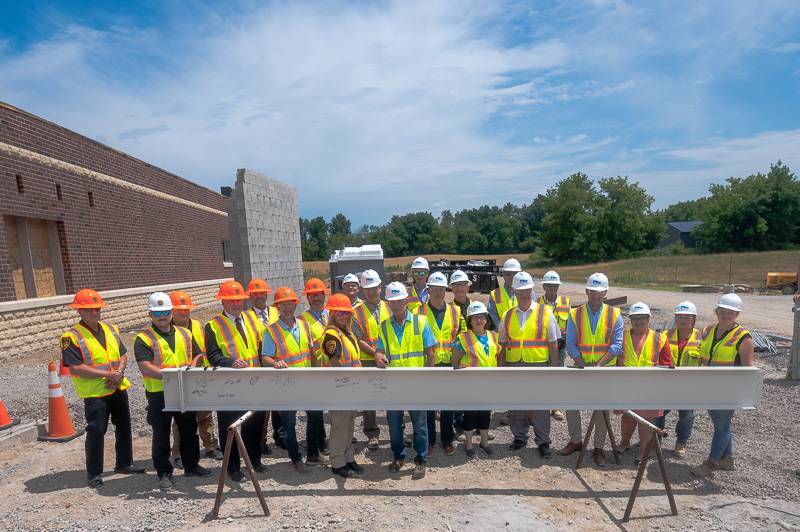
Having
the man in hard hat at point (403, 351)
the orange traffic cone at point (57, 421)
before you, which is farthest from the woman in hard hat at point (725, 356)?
the orange traffic cone at point (57, 421)

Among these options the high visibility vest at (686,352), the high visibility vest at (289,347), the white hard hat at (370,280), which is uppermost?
the white hard hat at (370,280)

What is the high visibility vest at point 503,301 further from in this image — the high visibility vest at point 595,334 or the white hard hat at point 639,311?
the white hard hat at point 639,311

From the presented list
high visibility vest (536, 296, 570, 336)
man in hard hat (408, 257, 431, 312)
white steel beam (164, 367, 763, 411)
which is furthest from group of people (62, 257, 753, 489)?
man in hard hat (408, 257, 431, 312)

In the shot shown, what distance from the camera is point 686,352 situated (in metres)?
4.93

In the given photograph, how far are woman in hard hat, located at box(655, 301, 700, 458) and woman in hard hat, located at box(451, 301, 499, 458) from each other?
1.76 metres

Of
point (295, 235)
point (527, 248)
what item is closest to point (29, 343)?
point (295, 235)

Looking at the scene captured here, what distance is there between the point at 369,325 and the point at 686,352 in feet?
10.6

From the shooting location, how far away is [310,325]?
509 centimetres

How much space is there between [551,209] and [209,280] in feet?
180

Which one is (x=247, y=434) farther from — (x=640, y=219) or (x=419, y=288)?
(x=640, y=219)

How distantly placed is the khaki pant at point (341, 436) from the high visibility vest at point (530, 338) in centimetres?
174

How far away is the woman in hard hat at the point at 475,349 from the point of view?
4801mm

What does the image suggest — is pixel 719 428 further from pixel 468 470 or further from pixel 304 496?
pixel 304 496

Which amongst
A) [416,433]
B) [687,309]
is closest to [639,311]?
[687,309]
